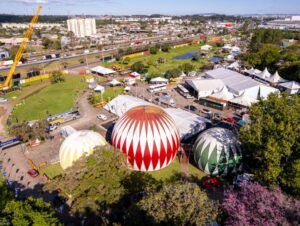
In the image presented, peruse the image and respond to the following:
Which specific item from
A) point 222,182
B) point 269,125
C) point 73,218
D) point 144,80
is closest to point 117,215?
point 73,218

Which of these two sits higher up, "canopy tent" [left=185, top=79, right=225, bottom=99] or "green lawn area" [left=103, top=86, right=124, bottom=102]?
"canopy tent" [left=185, top=79, right=225, bottom=99]

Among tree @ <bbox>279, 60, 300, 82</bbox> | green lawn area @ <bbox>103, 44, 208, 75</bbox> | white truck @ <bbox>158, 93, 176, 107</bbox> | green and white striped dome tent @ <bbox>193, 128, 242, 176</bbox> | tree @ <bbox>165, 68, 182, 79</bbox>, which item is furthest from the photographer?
green lawn area @ <bbox>103, 44, 208, 75</bbox>

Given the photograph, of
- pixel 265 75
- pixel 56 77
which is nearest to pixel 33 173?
pixel 56 77

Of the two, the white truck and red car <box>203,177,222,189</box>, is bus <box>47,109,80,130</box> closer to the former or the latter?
the white truck

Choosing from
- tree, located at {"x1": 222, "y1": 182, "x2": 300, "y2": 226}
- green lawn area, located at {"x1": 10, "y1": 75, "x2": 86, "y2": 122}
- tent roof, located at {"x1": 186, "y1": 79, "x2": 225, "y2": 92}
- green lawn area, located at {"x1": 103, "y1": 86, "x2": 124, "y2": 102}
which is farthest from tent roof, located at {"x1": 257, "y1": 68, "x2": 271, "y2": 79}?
tree, located at {"x1": 222, "y1": 182, "x2": 300, "y2": 226}

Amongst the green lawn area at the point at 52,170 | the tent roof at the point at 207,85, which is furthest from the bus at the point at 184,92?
the green lawn area at the point at 52,170

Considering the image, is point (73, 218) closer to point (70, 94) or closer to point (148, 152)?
point (148, 152)

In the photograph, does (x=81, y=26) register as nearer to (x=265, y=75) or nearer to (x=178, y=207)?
(x=265, y=75)
